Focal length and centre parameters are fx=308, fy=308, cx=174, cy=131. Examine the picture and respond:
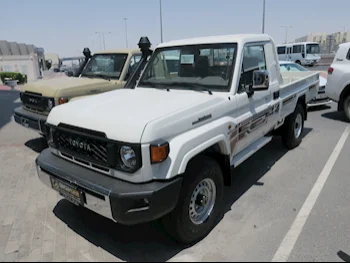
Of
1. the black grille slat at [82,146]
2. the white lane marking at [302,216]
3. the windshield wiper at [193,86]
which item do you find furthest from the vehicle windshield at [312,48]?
the black grille slat at [82,146]

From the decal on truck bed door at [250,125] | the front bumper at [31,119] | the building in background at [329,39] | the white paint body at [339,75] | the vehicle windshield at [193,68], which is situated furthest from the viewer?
the building in background at [329,39]

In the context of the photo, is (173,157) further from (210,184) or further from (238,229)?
(238,229)

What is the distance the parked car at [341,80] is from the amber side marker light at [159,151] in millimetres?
6987

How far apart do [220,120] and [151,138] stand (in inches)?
41.3

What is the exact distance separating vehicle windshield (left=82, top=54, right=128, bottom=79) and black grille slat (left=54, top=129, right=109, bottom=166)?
155 inches

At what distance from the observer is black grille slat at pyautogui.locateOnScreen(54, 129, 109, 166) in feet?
9.55

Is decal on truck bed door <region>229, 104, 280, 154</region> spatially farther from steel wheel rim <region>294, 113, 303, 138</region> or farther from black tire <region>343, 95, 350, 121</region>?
black tire <region>343, 95, 350, 121</region>

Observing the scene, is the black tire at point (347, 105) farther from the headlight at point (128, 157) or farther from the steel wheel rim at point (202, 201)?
the headlight at point (128, 157)

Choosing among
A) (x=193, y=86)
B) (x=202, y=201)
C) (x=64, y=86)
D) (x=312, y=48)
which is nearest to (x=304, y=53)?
(x=312, y=48)

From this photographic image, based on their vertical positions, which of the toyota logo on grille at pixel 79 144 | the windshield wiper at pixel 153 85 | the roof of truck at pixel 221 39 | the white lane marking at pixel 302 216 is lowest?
the white lane marking at pixel 302 216

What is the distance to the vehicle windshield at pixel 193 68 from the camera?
3.84 metres

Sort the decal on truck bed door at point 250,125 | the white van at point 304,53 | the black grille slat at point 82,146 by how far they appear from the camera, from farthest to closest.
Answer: the white van at point 304,53 → the decal on truck bed door at point 250,125 → the black grille slat at point 82,146

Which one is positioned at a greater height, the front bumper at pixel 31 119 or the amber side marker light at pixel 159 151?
the amber side marker light at pixel 159 151

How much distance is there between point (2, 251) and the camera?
319 centimetres
